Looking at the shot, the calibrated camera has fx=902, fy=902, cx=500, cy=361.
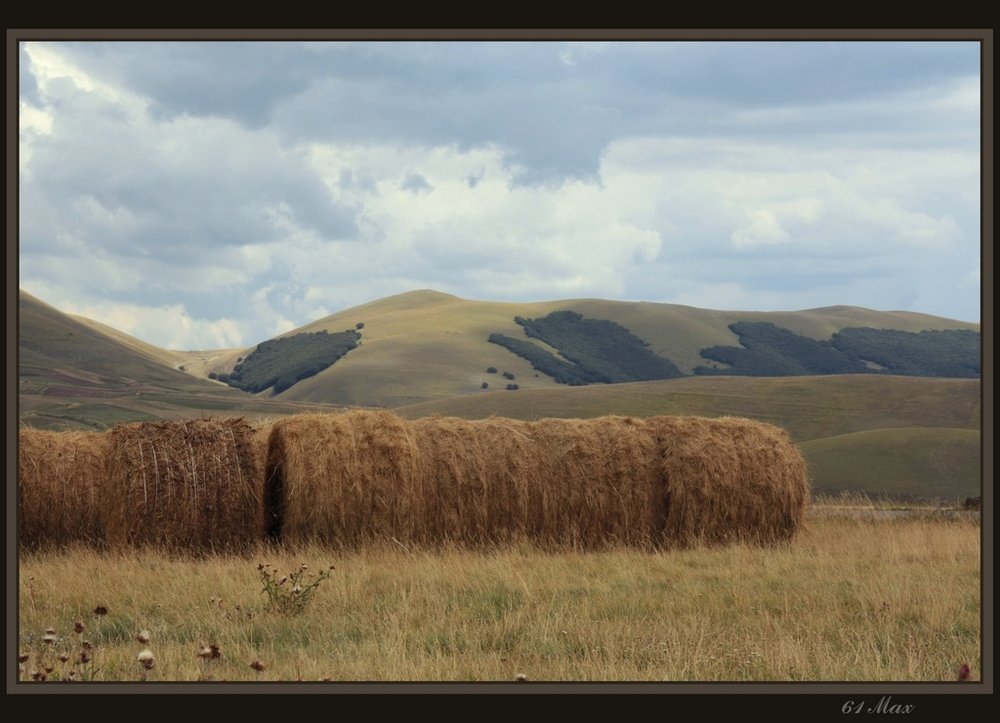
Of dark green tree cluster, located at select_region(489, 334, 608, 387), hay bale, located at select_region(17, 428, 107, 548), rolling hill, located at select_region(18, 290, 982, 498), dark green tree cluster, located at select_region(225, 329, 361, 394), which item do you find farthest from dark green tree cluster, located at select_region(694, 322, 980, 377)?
hay bale, located at select_region(17, 428, 107, 548)

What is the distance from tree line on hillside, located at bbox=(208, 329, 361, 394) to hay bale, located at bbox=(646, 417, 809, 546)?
107m

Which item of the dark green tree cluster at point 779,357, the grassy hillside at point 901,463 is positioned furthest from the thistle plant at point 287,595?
the dark green tree cluster at point 779,357

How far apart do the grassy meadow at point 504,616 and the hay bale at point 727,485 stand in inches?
48.5

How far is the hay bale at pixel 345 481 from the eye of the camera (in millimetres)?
12078

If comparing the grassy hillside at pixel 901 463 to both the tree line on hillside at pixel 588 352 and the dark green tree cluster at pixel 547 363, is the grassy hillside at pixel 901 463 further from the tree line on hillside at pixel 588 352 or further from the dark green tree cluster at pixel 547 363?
the tree line on hillside at pixel 588 352

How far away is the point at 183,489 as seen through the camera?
12.3 meters

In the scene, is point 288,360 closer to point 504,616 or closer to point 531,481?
point 531,481

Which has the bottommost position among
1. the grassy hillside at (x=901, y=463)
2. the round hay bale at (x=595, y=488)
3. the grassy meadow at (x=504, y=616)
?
the grassy hillside at (x=901, y=463)

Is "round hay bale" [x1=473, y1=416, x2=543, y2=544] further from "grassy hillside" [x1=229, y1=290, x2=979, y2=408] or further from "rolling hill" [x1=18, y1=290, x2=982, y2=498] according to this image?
"grassy hillside" [x1=229, y1=290, x2=979, y2=408]

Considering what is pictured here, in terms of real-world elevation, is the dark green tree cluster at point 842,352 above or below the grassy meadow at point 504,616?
above

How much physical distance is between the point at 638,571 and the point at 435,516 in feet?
11.1

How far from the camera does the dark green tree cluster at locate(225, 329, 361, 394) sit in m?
121

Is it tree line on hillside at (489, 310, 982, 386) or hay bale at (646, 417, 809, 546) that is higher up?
tree line on hillside at (489, 310, 982, 386)

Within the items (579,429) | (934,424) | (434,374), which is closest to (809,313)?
(434,374)
